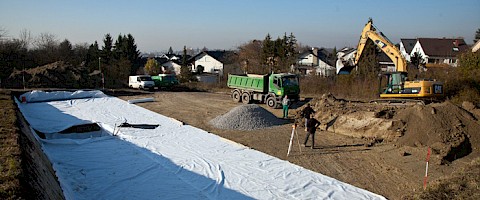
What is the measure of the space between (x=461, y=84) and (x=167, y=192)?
67.3ft

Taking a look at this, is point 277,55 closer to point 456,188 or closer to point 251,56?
point 251,56

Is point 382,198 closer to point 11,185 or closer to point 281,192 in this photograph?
point 281,192

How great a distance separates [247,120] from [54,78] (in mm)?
23337

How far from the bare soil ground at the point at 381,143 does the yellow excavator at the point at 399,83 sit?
Answer: 4138 millimetres

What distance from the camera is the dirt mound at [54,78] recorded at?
30109 millimetres

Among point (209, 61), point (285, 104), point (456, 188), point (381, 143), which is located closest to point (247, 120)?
point (285, 104)

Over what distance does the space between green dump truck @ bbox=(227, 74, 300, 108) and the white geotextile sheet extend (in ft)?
24.3

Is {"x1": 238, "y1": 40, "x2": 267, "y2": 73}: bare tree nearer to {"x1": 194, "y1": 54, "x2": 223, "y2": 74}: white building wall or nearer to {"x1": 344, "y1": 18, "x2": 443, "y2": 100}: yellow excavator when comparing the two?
{"x1": 194, "y1": 54, "x2": 223, "y2": 74}: white building wall

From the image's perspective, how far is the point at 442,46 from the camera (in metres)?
52.2

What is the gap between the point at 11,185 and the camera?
5.09 metres

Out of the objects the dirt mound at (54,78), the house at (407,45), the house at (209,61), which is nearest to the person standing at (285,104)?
the dirt mound at (54,78)

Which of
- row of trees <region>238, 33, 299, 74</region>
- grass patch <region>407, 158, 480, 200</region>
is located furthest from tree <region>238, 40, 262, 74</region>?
grass patch <region>407, 158, 480, 200</region>

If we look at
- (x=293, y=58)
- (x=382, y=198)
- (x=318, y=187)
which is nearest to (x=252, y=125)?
(x=318, y=187)

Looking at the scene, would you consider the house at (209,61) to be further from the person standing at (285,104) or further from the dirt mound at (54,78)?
the person standing at (285,104)
